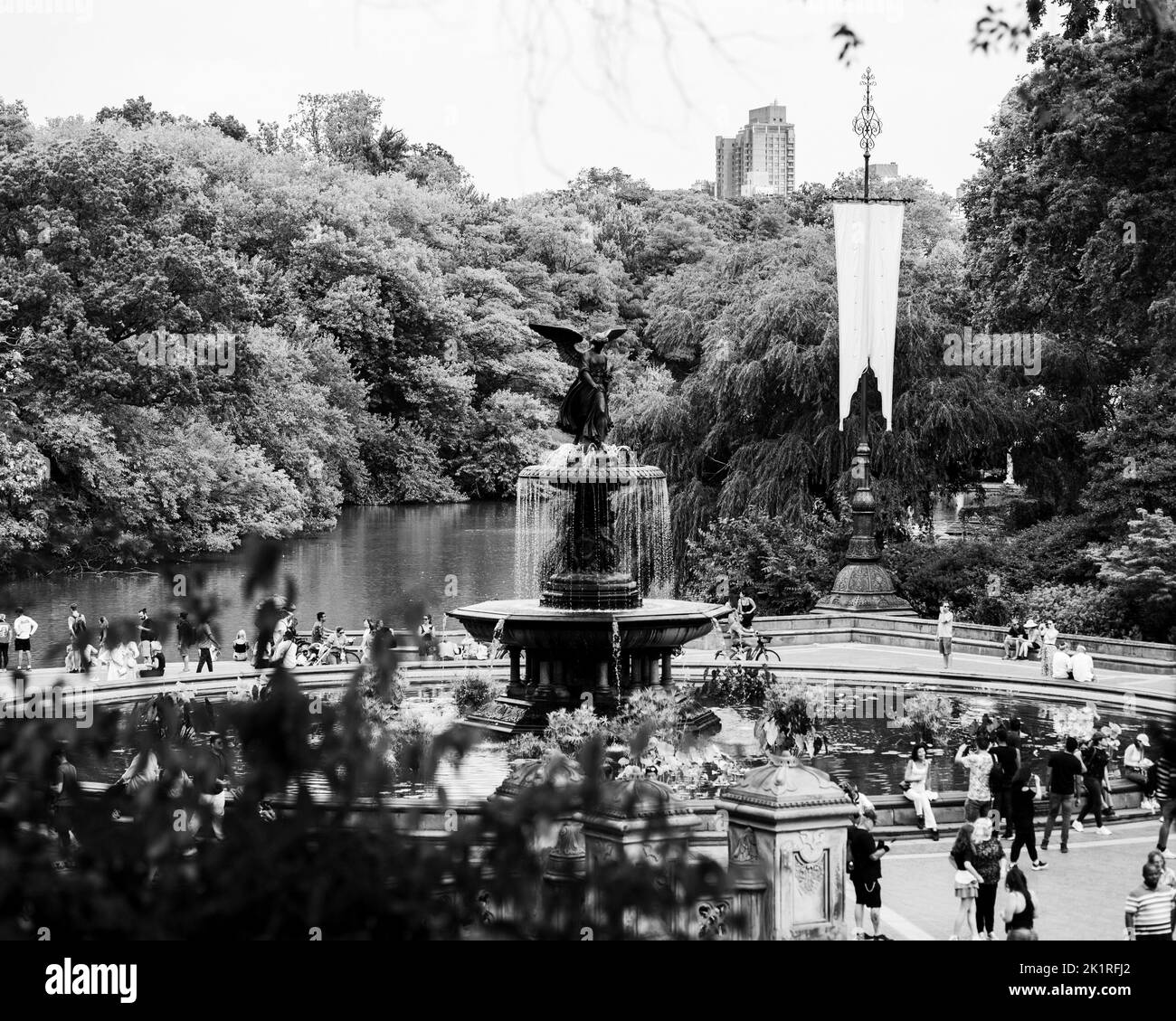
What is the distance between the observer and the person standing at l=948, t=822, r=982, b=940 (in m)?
12.6

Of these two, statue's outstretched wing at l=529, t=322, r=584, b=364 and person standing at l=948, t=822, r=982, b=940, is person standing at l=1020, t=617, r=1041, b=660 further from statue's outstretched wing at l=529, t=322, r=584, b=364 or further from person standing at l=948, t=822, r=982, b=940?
person standing at l=948, t=822, r=982, b=940

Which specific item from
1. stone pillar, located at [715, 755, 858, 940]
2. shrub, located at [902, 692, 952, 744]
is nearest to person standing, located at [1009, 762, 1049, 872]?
stone pillar, located at [715, 755, 858, 940]

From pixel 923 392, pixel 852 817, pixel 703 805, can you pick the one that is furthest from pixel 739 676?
pixel 923 392

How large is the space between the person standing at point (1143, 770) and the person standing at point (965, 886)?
204 inches

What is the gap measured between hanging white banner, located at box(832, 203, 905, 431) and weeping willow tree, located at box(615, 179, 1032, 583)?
261 centimetres

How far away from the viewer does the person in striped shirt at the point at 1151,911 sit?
1134 centimetres

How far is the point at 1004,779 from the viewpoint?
15914 mm

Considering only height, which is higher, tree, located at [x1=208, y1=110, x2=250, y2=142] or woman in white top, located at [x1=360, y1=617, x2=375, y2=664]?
tree, located at [x1=208, y1=110, x2=250, y2=142]

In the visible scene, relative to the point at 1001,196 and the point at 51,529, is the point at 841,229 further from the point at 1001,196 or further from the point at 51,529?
the point at 51,529

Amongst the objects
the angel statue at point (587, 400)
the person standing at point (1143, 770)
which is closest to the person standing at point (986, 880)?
the person standing at point (1143, 770)

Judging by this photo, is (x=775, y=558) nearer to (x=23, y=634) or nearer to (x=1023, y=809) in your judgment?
(x=23, y=634)

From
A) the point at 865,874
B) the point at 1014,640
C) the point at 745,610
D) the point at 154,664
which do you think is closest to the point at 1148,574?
the point at 1014,640

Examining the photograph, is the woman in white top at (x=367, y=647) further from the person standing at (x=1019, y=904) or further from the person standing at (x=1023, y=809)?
the person standing at (x=1023, y=809)

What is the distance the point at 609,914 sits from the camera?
4.64 m
